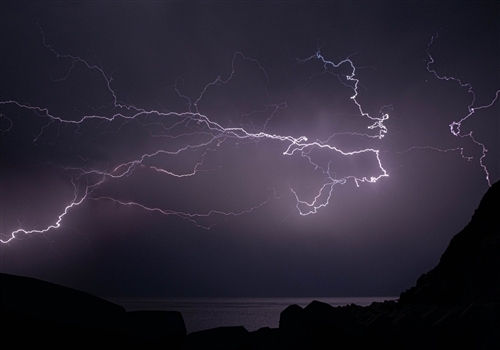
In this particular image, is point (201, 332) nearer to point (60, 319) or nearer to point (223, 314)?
point (60, 319)

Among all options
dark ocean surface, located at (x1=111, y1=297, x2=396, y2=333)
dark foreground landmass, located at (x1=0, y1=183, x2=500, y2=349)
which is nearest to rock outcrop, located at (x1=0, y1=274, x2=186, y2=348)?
dark foreground landmass, located at (x1=0, y1=183, x2=500, y2=349)

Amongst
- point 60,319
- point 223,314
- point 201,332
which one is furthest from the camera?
point 223,314

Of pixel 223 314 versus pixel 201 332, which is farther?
pixel 223 314

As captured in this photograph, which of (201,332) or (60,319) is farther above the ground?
(60,319)

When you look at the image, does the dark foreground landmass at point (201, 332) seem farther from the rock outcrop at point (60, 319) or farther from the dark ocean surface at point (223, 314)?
the dark ocean surface at point (223, 314)

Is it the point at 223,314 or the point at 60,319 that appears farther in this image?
the point at 223,314

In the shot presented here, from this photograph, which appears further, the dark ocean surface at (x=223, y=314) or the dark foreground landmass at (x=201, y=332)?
the dark ocean surface at (x=223, y=314)

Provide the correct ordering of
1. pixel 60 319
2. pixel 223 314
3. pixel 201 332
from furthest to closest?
1. pixel 223 314
2. pixel 201 332
3. pixel 60 319

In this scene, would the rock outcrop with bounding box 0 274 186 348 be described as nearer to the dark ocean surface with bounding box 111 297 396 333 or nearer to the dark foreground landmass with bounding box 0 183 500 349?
the dark foreground landmass with bounding box 0 183 500 349

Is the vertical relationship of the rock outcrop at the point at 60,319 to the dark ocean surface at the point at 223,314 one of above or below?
above

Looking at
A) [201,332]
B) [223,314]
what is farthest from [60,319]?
[223,314]

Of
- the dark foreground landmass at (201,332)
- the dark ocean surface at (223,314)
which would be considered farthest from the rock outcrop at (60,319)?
the dark ocean surface at (223,314)

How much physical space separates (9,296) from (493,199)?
503 inches

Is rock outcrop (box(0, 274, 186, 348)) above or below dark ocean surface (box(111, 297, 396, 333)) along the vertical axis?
above
